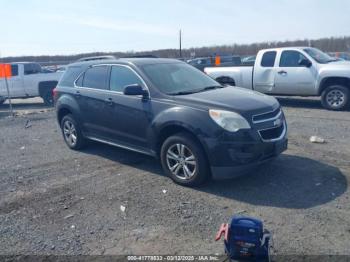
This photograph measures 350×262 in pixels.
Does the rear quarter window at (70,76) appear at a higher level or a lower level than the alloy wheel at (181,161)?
higher

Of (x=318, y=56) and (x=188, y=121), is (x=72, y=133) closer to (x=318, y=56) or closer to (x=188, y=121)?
(x=188, y=121)

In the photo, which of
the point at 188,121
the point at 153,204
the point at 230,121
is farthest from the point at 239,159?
the point at 153,204

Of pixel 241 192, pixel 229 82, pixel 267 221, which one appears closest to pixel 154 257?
pixel 267 221

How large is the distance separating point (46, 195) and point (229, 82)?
29.5 ft

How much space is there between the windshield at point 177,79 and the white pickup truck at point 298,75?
5.80 m

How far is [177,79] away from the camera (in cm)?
592

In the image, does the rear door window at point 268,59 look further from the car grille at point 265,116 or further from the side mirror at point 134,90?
the side mirror at point 134,90

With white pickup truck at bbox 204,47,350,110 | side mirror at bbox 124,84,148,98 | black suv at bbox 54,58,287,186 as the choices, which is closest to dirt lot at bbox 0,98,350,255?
black suv at bbox 54,58,287,186

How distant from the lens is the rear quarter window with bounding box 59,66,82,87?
7.12m

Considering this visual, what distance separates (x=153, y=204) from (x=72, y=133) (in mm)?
3374

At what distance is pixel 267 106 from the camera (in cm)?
513

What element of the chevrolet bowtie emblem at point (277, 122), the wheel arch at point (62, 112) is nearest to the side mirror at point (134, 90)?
the chevrolet bowtie emblem at point (277, 122)

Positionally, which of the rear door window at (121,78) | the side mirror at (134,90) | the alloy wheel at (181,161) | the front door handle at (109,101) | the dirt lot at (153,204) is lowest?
the dirt lot at (153,204)

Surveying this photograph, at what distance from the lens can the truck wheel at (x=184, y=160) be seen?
4.89 meters
